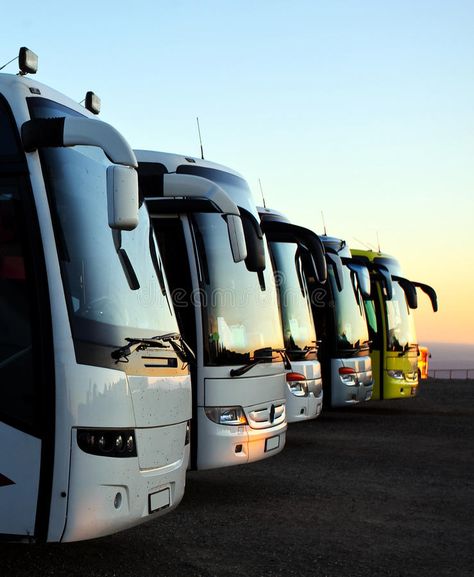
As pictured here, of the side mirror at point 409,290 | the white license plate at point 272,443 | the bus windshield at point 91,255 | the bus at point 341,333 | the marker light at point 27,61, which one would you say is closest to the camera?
the bus windshield at point 91,255

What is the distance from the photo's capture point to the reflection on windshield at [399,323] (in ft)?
67.6

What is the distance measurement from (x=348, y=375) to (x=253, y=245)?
8.78 metres

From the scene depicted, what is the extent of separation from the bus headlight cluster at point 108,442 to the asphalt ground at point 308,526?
43.5 inches

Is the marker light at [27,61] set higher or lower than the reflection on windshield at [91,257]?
higher

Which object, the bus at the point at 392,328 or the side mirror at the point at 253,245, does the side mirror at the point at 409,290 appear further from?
the side mirror at the point at 253,245

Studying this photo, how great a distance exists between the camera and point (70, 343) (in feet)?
18.7

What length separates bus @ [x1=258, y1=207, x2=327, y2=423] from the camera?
522 inches

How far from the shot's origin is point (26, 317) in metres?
5.73

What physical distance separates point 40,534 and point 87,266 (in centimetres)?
154

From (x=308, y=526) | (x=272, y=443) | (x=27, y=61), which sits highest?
(x=27, y=61)

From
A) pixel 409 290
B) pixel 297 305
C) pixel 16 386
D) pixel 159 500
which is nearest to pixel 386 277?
pixel 409 290

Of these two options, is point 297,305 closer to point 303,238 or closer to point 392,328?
point 303,238

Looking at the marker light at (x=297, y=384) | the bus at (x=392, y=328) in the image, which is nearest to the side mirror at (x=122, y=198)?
the marker light at (x=297, y=384)

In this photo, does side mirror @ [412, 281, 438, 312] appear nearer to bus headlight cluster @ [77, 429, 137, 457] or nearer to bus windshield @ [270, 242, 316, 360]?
bus windshield @ [270, 242, 316, 360]
